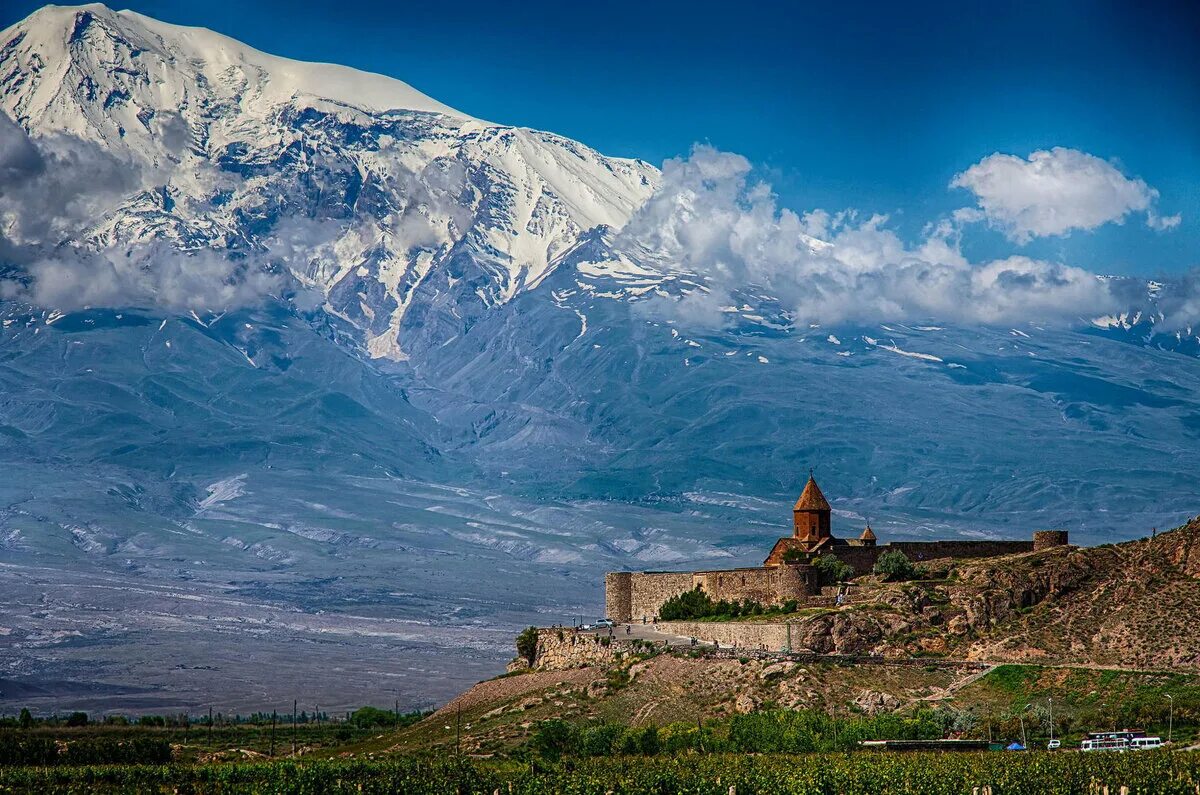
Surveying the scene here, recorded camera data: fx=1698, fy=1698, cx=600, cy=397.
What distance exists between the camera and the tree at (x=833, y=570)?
7275 centimetres

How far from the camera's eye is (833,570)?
73.1 metres

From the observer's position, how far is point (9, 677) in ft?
518

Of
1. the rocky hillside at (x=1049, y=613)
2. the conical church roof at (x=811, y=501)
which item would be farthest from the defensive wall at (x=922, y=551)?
the rocky hillside at (x=1049, y=613)

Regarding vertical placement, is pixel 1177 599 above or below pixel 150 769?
above

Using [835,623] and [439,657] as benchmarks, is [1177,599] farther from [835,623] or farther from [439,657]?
[439,657]

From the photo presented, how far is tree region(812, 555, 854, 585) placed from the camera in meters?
72.8

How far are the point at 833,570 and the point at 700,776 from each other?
2643 cm

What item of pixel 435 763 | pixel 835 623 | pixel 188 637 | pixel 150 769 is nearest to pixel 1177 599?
pixel 835 623

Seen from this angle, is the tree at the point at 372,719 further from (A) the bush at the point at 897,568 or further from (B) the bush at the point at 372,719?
(A) the bush at the point at 897,568

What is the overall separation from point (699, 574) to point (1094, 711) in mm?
24150

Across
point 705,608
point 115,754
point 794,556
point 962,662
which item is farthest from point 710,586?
point 115,754

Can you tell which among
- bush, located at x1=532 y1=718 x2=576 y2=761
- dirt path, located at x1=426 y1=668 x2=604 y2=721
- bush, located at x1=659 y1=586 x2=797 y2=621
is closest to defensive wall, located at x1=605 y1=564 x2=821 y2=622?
bush, located at x1=659 y1=586 x2=797 y2=621

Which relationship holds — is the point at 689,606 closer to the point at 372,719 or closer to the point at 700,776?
the point at 372,719

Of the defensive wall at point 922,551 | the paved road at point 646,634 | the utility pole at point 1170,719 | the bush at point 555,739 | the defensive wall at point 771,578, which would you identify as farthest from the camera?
the defensive wall at point 922,551
